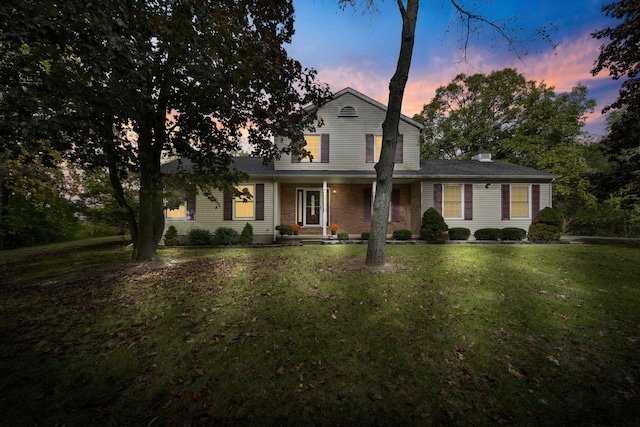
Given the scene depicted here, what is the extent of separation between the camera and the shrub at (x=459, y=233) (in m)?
12.3

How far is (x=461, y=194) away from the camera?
43.0 feet

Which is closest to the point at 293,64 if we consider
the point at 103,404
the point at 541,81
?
the point at 103,404

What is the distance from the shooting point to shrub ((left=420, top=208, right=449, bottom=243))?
11.7m

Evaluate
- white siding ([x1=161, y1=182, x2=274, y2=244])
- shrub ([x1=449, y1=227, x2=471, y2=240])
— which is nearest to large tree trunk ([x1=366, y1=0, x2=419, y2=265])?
white siding ([x1=161, y1=182, x2=274, y2=244])

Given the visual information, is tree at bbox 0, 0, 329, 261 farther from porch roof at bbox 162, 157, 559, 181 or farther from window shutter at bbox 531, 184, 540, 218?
window shutter at bbox 531, 184, 540, 218

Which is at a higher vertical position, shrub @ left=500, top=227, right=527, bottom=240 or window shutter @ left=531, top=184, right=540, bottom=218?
window shutter @ left=531, top=184, right=540, bottom=218

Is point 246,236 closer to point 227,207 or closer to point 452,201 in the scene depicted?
point 227,207

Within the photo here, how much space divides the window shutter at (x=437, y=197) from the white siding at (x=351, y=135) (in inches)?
60.5

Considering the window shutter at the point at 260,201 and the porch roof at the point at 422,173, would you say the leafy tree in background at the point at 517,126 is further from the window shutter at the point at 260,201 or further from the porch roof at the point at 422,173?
the window shutter at the point at 260,201

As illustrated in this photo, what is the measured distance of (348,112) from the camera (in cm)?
1344

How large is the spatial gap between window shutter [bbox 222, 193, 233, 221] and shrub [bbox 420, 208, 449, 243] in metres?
9.58

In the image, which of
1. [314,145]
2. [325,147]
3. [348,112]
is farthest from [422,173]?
[314,145]

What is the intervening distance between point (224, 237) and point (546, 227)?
15.5m

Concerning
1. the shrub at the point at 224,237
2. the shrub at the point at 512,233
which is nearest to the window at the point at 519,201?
the shrub at the point at 512,233
